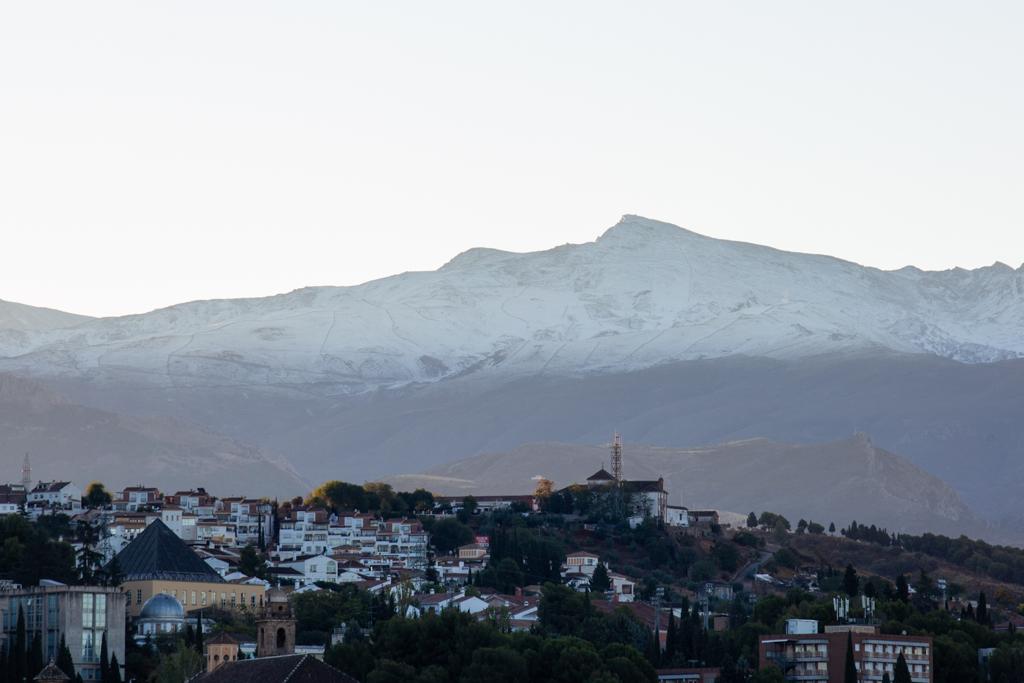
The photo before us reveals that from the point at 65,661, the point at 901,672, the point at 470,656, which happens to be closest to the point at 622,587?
the point at 901,672

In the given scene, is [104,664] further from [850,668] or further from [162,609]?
[850,668]

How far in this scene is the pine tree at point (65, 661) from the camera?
371 ft

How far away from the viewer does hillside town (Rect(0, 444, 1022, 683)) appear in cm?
12106

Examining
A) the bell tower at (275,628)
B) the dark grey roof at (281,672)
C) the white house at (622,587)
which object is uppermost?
the white house at (622,587)

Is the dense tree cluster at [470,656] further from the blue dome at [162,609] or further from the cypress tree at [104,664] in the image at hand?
the blue dome at [162,609]

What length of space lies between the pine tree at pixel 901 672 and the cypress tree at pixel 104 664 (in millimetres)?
35452

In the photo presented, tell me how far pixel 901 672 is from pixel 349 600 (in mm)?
38752

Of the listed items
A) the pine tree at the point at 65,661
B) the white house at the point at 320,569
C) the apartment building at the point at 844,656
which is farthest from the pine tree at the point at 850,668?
the white house at the point at 320,569

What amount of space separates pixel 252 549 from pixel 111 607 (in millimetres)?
49671

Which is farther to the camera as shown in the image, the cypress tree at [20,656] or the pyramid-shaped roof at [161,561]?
the pyramid-shaped roof at [161,561]

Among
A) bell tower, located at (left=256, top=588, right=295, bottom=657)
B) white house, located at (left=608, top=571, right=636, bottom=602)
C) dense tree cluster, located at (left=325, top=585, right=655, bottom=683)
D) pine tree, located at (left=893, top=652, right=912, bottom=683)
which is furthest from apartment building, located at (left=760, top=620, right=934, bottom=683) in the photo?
white house, located at (left=608, top=571, right=636, bottom=602)

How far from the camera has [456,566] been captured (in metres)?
184

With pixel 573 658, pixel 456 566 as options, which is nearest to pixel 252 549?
pixel 456 566

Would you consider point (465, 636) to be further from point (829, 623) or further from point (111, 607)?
point (829, 623)
